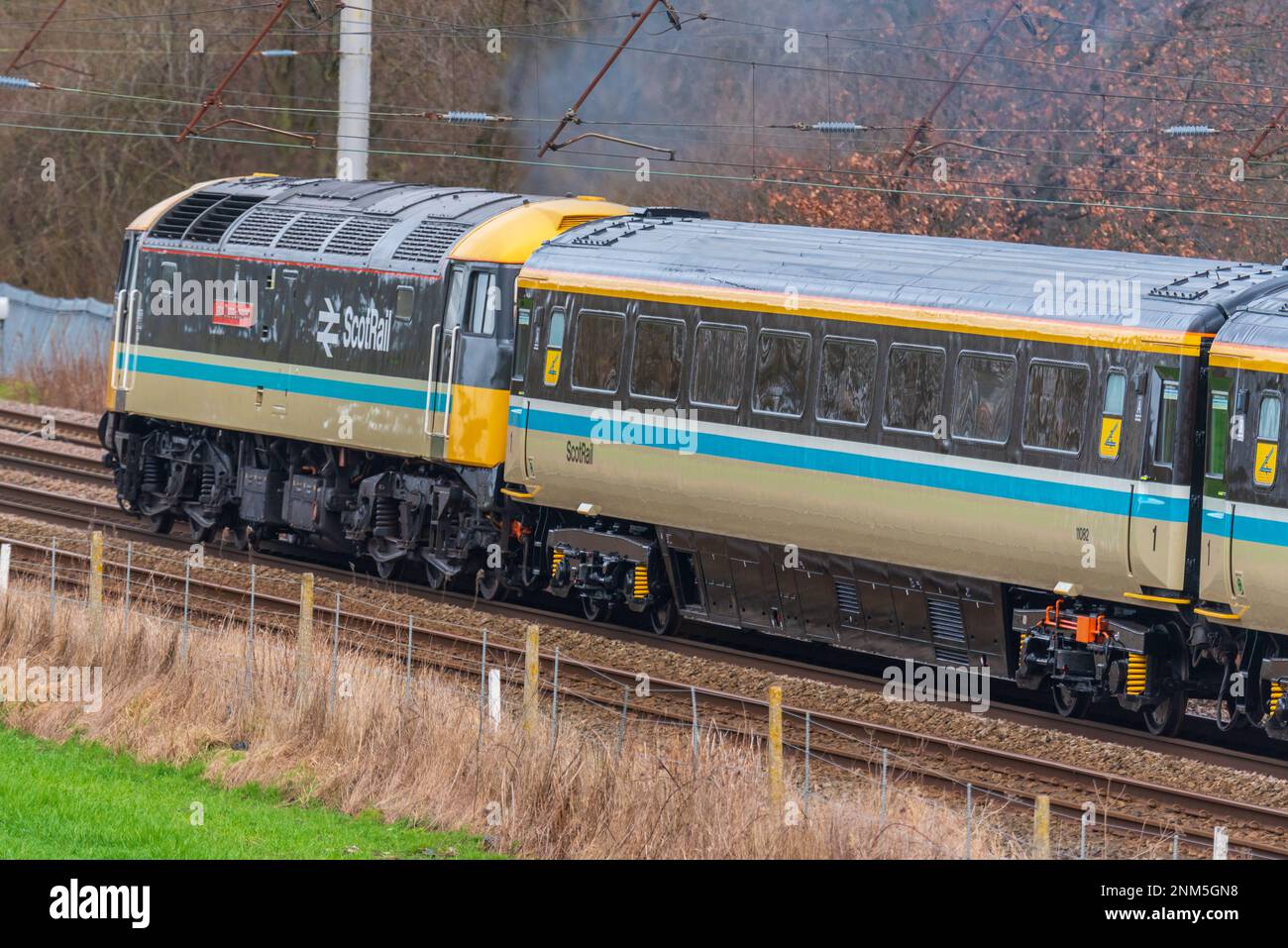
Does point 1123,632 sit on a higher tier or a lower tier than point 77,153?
lower

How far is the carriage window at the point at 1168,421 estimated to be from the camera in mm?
15812

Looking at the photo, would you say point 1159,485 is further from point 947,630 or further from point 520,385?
point 520,385

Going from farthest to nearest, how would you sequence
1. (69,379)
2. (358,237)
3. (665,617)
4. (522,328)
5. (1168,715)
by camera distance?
(69,379) → (358,237) → (665,617) → (522,328) → (1168,715)

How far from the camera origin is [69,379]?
38.1 metres

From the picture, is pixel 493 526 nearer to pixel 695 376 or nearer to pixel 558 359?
pixel 558 359

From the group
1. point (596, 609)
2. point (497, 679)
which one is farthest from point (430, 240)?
point (497, 679)

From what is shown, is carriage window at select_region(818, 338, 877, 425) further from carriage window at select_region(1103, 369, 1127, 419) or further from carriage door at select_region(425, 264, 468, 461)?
carriage door at select_region(425, 264, 468, 461)

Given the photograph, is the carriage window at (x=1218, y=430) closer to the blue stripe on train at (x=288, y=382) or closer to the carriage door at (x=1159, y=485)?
the carriage door at (x=1159, y=485)

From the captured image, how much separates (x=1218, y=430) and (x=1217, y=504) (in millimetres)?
580

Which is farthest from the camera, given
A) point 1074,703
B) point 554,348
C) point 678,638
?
point 678,638

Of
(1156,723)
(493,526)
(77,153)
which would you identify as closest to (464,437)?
(493,526)

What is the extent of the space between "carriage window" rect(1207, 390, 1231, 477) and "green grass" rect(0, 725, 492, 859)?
6597 mm

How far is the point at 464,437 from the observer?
21.3 meters
